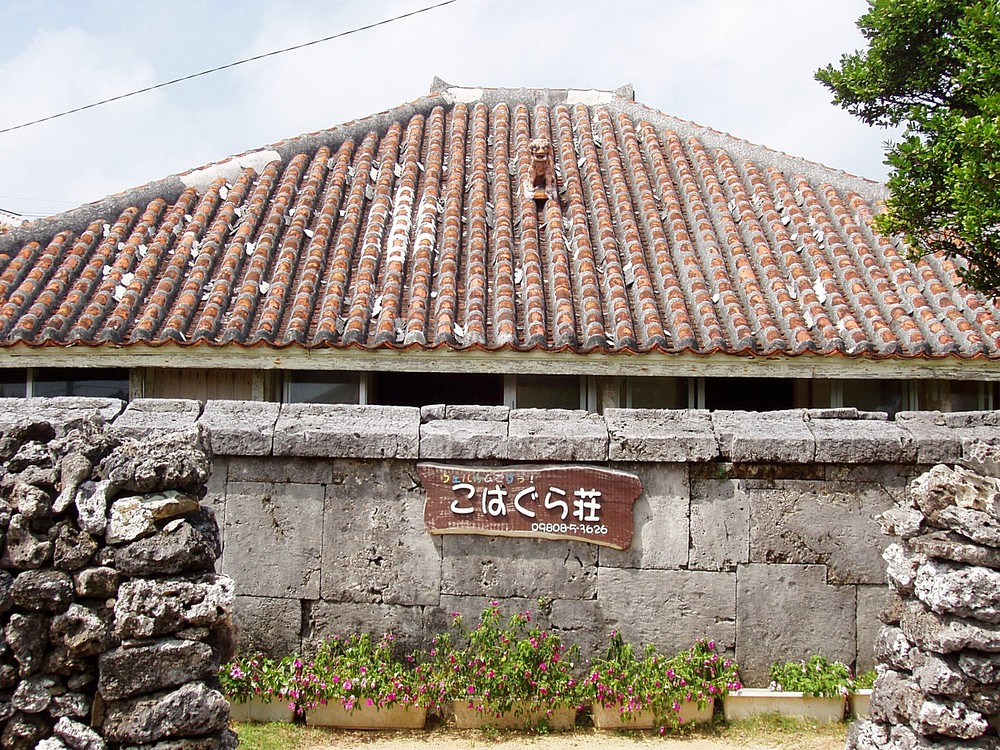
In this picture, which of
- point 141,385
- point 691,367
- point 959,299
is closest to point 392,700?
point 691,367

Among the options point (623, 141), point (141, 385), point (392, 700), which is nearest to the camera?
point (392, 700)

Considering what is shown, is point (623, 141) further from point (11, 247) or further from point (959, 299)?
→ point (11, 247)

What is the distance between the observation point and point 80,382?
29.7ft

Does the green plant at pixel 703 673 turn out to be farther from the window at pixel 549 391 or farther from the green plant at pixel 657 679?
the window at pixel 549 391

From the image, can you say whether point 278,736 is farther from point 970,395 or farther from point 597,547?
point 970,395

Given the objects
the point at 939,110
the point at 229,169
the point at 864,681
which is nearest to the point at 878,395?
the point at 939,110

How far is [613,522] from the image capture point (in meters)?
5.84

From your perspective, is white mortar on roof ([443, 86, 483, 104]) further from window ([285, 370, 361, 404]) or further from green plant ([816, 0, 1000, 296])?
green plant ([816, 0, 1000, 296])

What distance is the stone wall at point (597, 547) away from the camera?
5.86 meters

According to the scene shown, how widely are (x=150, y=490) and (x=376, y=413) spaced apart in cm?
197

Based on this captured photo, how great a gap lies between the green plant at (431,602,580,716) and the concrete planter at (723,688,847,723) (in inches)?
40.3

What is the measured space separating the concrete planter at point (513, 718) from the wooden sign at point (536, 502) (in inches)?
42.1

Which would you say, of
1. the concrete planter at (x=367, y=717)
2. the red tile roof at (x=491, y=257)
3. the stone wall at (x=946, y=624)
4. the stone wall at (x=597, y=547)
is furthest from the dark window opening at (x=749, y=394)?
the concrete planter at (x=367, y=717)

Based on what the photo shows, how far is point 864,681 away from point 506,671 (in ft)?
7.67
